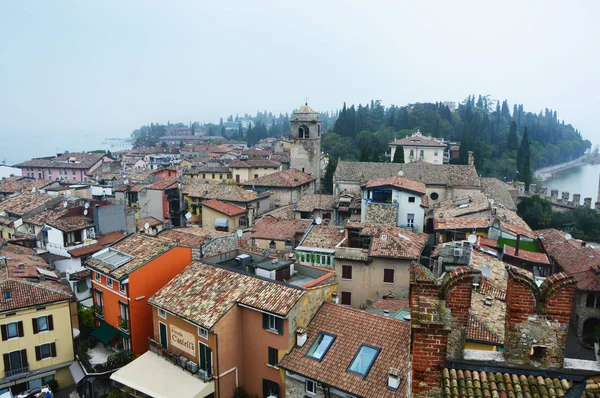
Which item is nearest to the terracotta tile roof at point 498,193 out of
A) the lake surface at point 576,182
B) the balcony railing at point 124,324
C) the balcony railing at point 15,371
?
the balcony railing at point 124,324

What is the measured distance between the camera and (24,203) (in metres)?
34.3

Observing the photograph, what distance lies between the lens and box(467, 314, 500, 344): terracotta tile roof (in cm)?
1304

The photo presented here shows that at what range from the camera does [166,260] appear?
19141 millimetres

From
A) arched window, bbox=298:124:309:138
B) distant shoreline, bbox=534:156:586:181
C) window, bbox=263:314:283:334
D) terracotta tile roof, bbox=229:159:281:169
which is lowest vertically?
distant shoreline, bbox=534:156:586:181

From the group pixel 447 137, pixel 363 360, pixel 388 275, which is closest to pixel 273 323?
pixel 363 360

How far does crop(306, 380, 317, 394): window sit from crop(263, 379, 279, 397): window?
5.69ft

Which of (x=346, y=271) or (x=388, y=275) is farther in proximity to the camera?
(x=346, y=271)

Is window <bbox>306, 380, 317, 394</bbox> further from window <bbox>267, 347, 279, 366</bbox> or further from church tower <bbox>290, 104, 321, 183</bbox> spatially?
church tower <bbox>290, 104, 321, 183</bbox>

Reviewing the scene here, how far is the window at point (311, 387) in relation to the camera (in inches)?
523

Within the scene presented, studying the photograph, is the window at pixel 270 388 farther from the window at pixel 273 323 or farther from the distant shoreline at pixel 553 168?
the distant shoreline at pixel 553 168

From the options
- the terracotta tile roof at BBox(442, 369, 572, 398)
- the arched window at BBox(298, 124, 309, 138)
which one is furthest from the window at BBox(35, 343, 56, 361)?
the arched window at BBox(298, 124, 309, 138)

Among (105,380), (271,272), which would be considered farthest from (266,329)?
(105,380)

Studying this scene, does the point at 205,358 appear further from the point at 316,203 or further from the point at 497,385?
the point at 316,203

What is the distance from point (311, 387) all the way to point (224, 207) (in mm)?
26273
